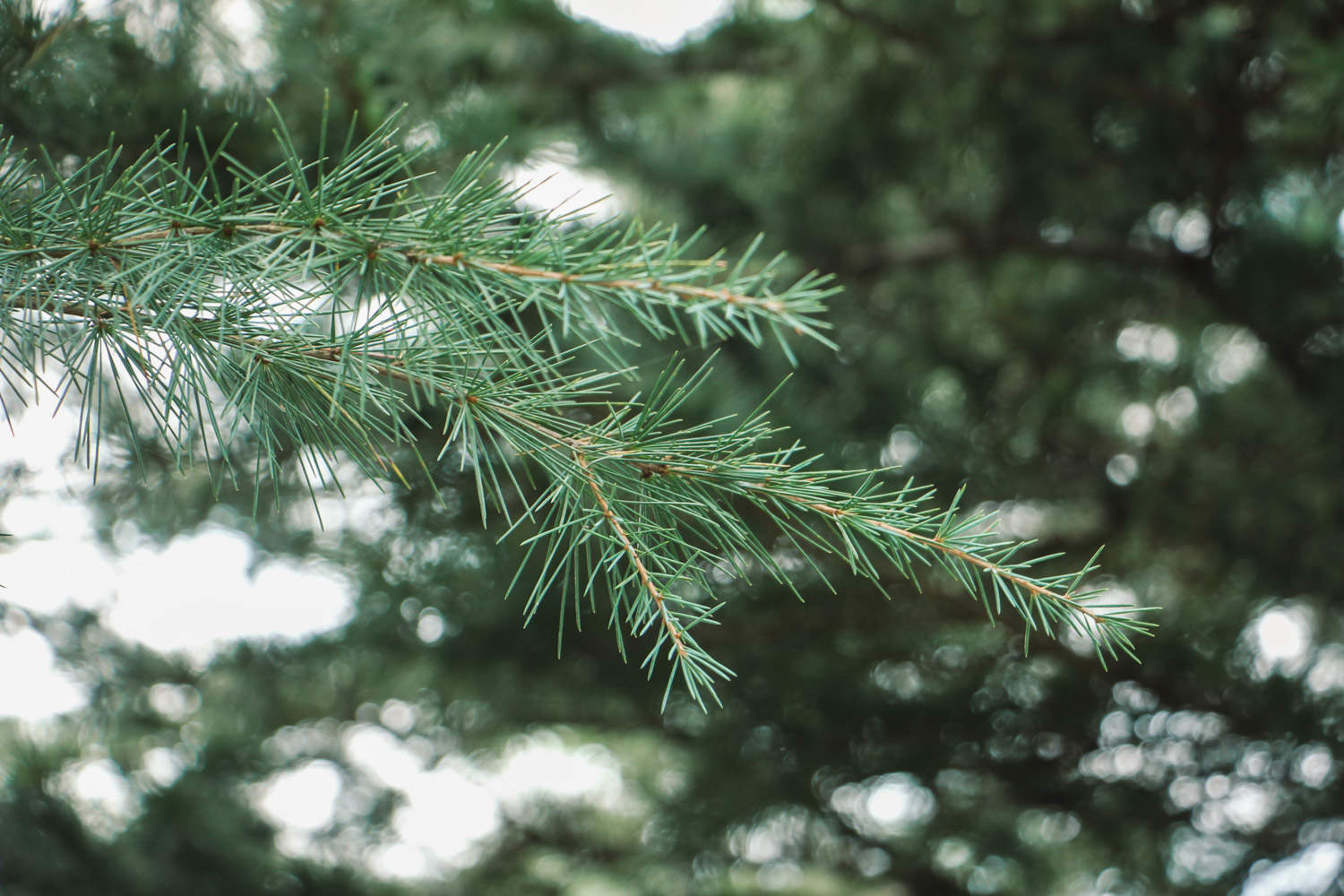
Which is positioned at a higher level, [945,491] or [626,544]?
[945,491]

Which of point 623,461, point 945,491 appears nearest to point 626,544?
point 623,461

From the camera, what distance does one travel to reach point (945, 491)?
140cm

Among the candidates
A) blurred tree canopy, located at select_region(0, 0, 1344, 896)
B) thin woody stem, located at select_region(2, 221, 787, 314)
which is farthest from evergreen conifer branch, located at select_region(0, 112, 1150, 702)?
blurred tree canopy, located at select_region(0, 0, 1344, 896)

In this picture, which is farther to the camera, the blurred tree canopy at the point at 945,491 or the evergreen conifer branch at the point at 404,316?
the blurred tree canopy at the point at 945,491

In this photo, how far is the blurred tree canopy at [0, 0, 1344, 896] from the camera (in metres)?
1.37

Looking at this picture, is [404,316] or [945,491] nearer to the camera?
[404,316]

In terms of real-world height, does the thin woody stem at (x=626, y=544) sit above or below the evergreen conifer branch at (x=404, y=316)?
below

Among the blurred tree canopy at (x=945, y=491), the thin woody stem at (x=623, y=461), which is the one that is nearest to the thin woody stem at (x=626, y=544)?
the thin woody stem at (x=623, y=461)

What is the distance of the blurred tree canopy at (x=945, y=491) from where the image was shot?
1.37 meters

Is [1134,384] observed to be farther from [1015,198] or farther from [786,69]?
[786,69]

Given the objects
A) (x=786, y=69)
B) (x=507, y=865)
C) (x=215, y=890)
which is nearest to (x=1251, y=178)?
(x=786, y=69)

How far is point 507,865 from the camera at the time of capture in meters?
2.47

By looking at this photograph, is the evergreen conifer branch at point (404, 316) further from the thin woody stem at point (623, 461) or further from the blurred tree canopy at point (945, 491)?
the blurred tree canopy at point (945, 491)

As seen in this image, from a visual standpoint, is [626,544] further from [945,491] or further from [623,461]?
[945,491]
